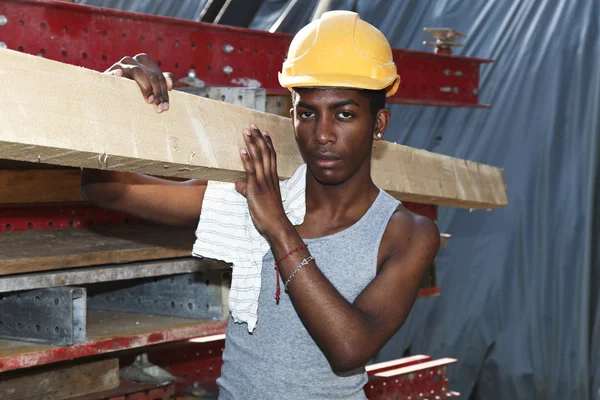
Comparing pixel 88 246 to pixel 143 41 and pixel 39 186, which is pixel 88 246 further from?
pixel 143 41

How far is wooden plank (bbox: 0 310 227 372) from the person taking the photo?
2469 mm

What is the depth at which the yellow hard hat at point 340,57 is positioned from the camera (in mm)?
1986

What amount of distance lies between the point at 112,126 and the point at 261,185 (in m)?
0.44

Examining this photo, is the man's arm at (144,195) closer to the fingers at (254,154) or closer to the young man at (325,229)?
the young man at (325,229)

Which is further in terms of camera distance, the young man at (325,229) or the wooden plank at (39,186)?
the wooden plank at (39,186)

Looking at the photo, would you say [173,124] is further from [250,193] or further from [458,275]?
[458,275]

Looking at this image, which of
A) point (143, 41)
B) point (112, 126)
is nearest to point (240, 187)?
point (112, 126)

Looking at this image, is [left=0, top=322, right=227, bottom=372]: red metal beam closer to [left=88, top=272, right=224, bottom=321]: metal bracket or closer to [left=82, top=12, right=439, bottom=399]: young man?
[left=88, top=272, right=224, bottom=321]: metal bracket

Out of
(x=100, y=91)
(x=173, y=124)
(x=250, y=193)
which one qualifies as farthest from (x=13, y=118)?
(x=250, y=193)

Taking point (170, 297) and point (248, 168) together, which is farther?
point (170, 297)

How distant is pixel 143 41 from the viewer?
3029 millimetres

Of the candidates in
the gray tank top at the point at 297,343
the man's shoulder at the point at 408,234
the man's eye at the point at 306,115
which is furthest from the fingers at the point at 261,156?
the man's shoulder at the point at 408,234

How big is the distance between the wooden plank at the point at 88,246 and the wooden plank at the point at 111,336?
0.23 m

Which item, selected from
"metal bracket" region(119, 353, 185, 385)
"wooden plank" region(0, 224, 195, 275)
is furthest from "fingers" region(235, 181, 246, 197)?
"metal bracket" region(119, 353, 185, 385)
